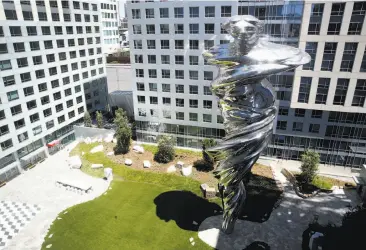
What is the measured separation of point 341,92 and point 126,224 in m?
30.6

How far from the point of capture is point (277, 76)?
38.3 m

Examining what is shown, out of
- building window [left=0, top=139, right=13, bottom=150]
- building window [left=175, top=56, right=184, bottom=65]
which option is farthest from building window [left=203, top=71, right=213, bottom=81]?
building window [left=0, top=139, right=13, bottom=150]

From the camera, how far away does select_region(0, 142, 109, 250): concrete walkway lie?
93.1ft

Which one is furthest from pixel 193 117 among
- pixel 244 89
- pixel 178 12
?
pixel 244 89

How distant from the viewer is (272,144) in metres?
41.8

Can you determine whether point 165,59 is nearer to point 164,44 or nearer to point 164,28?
point 164,44

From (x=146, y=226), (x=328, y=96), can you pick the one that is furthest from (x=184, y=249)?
(x=328, y=96)

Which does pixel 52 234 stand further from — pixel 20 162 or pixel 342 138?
pixel 342 138

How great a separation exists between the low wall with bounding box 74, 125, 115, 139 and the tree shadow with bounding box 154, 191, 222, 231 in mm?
19932

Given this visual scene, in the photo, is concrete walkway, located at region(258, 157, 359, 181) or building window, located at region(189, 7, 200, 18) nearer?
concrete walkway, located at region(258, 157, 359, 181)

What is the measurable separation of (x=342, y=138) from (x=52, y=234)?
38397mm

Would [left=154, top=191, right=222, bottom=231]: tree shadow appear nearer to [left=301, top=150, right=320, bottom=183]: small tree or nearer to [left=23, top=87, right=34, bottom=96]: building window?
[left=301, top=150, right=320, bottom=183]: small tree

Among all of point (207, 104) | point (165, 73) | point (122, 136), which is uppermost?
point (165, 73)

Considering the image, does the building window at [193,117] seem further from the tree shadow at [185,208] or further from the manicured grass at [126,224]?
the tree shadow at [185,208]
